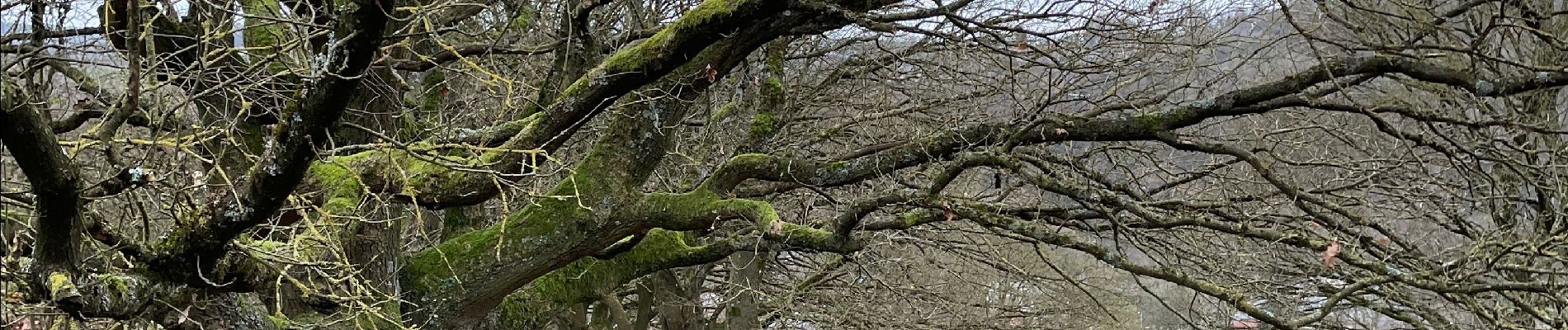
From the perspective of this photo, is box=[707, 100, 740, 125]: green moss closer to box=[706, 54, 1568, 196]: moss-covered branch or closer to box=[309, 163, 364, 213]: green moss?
box=[706, 54, 1568, 196]: moss-covered branch

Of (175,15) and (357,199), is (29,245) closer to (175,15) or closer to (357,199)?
(357,199)

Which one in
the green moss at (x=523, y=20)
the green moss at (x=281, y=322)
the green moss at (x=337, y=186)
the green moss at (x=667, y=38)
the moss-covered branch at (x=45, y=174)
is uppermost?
the green moss at (x=523, y=20)

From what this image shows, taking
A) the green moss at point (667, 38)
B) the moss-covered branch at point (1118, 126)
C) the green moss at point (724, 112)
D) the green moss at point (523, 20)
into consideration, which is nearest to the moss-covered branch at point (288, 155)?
the green moss at point (667, 38)

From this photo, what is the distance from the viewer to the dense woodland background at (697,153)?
3.67m

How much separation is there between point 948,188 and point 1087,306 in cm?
470

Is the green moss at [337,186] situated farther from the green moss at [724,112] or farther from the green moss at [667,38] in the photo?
the green moss at [724,112]

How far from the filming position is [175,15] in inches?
222

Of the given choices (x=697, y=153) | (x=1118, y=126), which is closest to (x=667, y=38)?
(x=1118, y=126)

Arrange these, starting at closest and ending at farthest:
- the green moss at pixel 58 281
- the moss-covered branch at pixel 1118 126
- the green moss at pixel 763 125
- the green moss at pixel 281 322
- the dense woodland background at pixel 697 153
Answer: the green moss at pixel 58 281 < the dense woodland background at pixel 697 153 < the moss-covered branch at pixel 1118 126 < the green moss at pixel 281 322 < the green moss at pixel 763 125

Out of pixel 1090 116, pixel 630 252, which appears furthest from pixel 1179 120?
pixel 630 252

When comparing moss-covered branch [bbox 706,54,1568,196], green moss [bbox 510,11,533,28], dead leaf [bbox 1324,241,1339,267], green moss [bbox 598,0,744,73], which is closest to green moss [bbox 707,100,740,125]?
moss-covered branch [bbox 706,54,1568,196]

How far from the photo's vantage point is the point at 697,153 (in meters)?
7.29

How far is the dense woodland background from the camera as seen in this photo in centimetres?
367

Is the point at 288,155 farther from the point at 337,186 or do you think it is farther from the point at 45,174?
the point at 337,186
